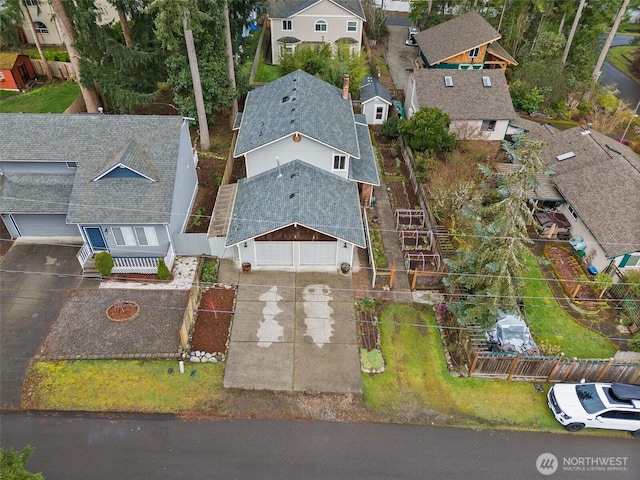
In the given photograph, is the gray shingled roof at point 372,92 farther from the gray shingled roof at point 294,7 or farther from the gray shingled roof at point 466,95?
the gray shingled roof at point 294,7

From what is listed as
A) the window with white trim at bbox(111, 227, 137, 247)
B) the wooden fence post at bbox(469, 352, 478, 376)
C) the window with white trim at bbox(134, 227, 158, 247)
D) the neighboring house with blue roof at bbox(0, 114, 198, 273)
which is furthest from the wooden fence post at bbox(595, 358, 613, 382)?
the window with white trim at bbox(111, 227, 137, 247)

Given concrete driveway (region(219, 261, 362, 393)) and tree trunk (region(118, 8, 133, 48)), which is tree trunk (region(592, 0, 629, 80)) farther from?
tree trunk (region(118, 8, 133, 48))

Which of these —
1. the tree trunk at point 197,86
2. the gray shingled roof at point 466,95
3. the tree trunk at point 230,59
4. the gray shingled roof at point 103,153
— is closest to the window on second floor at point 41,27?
the tree trunk at point 230,59

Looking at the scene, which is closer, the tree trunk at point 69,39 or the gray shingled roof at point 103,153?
the gray shingled roof at point 103,153

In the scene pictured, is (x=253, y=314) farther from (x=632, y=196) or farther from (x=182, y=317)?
(x=632, y=196)

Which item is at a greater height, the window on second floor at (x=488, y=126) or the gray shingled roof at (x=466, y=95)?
the gray shingled roof at (x=466, y=95)
